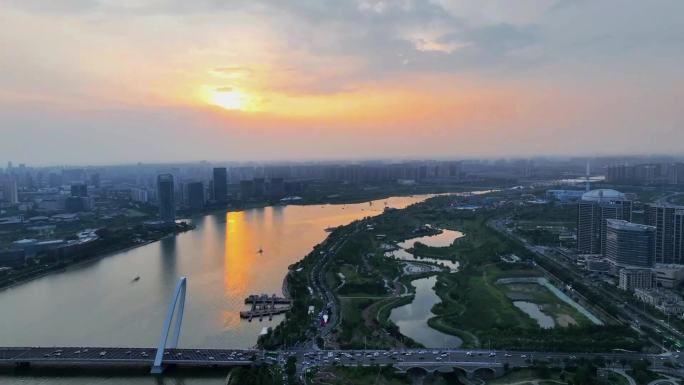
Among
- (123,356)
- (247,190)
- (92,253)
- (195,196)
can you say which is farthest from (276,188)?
(123,356)

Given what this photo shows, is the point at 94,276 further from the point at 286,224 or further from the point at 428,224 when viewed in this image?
the point at 428,224

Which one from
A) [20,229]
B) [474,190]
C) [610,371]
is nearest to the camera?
[610,371]

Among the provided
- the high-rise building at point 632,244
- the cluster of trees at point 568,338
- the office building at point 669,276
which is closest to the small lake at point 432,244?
the high-rise building at point 632,244

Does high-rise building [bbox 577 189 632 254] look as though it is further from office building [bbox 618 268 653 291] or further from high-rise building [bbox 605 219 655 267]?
office building [bbox 618 268 653 291]

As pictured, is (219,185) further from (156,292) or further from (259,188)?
(156,292)

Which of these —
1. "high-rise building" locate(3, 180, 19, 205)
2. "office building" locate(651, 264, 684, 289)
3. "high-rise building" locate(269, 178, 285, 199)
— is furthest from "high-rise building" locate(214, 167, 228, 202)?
"office building" locate(651, 264, 684, 289)

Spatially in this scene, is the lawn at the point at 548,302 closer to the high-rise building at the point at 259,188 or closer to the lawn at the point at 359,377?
the lawn at the point at 359,377

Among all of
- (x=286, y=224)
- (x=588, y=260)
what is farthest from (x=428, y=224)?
(x=588, y=260)
